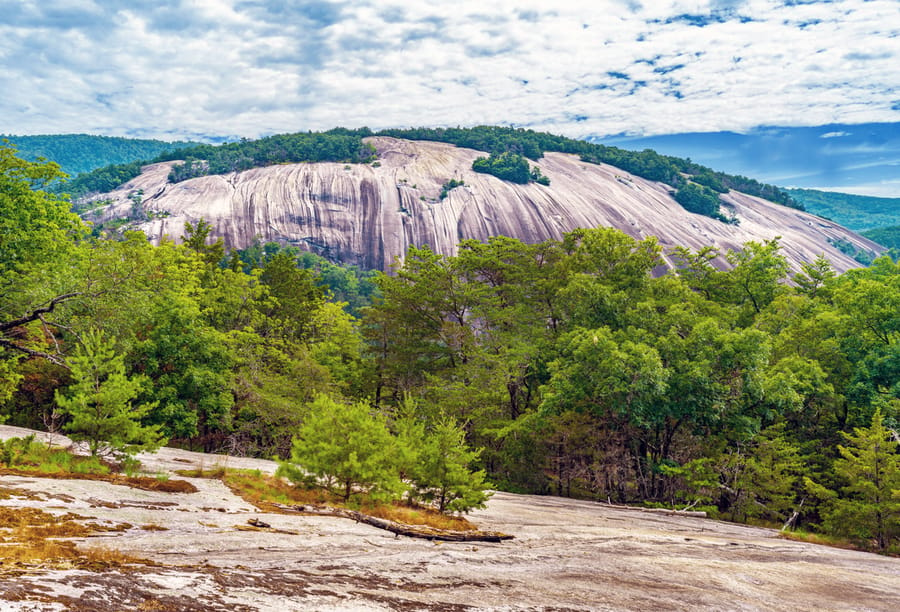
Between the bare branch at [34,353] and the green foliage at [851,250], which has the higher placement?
the green foliage at [851,250]

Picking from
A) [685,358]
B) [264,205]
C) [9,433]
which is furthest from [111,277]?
[264,205]

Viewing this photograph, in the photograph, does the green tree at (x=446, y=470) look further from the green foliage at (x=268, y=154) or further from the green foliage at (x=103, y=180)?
the green foliage at (x=103, y=180)

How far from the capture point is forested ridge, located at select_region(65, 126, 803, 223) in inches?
4205

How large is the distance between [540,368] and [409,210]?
68413 mm

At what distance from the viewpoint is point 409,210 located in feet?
312

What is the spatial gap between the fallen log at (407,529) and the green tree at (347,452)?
87 centimetres

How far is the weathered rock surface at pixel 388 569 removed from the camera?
553 centimetres

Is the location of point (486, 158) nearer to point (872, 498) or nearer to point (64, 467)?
point (872, 498)

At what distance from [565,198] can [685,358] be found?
3020 inches

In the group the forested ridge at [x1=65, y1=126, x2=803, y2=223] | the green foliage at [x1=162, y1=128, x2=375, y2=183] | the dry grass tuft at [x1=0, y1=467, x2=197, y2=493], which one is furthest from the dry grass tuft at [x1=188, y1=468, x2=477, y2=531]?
the green foliage at [x1=162, y1=128, x2=375, y2=183]

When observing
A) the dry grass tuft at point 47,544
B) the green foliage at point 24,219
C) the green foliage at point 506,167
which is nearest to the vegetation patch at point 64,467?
the dry grass tuft at point 47,544

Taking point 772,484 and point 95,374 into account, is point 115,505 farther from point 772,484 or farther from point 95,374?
point 772,484

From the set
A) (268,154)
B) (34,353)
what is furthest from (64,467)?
(268,154)

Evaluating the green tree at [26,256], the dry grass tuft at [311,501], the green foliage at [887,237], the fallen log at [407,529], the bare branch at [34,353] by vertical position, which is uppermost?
the green foliage at [887,237]
